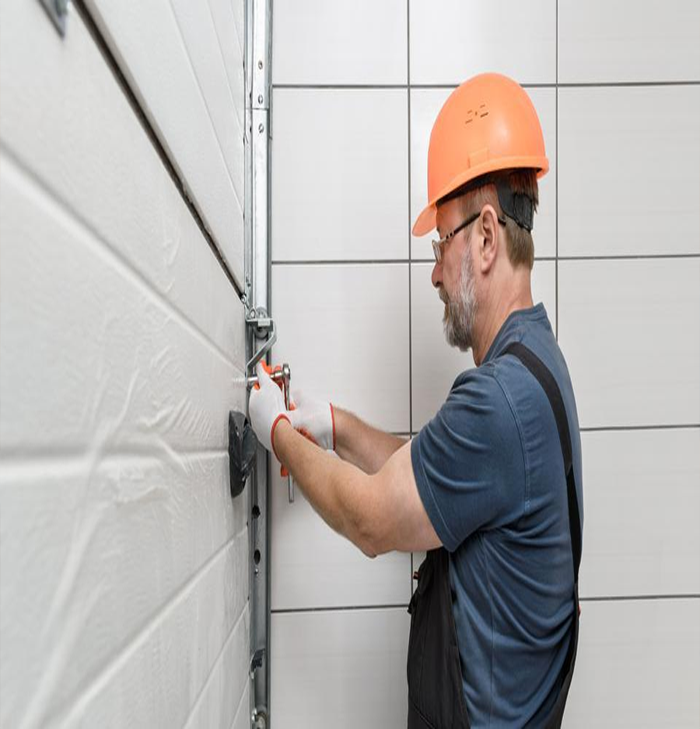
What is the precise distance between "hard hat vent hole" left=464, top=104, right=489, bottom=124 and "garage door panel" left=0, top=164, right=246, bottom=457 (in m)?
0.70

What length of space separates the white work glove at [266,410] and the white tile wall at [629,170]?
74cm

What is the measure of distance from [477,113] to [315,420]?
63 centimetres

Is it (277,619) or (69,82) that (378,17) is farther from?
(277,619)

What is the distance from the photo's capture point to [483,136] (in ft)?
3.17

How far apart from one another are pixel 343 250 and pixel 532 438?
64 centimetres

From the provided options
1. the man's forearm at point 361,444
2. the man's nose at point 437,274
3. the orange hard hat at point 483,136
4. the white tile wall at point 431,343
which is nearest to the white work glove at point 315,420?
the man's forearm at point 361,444

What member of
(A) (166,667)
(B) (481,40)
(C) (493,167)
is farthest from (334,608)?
(B) (481,40)

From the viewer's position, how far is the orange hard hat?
37.6 inches

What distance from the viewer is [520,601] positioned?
0.85 metres

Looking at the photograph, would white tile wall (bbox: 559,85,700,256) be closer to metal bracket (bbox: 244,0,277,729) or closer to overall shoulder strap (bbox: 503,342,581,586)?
overall shoulder strap (bbox: 503,342,581,586)

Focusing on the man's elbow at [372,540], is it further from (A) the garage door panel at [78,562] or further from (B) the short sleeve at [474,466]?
(A) the garage door panel at [78,562]

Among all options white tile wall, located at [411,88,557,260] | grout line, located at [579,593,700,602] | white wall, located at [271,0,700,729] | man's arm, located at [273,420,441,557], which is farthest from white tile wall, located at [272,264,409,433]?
Result: grout line, located at [579,593,700,602]

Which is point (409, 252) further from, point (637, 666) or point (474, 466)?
point (637, 666)

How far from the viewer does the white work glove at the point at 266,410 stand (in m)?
1.02
